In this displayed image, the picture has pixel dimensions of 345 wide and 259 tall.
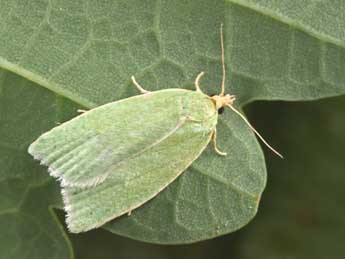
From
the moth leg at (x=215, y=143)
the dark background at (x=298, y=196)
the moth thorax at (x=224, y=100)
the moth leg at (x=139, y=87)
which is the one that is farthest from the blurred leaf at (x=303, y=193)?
the moth leg at (x=139, y=87)

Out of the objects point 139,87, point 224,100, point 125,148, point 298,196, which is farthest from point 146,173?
point 298,196

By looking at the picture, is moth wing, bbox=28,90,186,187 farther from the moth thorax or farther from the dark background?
the dark background

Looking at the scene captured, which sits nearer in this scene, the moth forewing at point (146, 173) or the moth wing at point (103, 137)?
the moth wing at point (103, 137)

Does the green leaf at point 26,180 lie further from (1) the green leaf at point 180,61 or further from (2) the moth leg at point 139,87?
(2) the moth leg at point 139,87

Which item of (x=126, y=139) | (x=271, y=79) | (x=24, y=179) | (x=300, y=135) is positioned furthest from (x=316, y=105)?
(x=24, y=179)

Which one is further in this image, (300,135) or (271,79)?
(300,135)

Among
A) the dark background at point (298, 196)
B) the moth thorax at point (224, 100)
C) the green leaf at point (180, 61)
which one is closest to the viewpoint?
the green leaf at point (180, 61)

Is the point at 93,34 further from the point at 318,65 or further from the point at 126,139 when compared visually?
the point at 318,65
